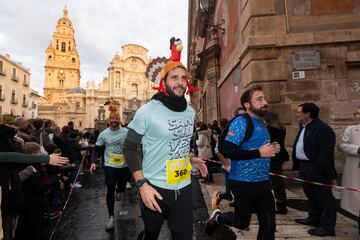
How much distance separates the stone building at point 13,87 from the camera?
3697 cm

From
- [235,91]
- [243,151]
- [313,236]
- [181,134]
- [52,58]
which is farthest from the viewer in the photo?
[52,58]

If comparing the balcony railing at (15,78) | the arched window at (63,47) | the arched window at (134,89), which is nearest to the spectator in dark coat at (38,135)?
the balcony railing at (15,78)

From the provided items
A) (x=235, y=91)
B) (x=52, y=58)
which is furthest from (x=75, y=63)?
(x=235, y=91)

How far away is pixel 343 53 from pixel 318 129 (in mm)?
3650

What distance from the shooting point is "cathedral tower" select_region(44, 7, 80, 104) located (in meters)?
80.3

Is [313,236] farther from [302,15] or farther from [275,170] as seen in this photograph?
[302,15]

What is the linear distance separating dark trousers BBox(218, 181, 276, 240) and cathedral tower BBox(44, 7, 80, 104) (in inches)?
3381

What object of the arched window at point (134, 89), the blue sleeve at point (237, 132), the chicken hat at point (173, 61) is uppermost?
the arched window at point (134, 89)

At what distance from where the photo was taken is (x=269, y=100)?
6137 millimetres

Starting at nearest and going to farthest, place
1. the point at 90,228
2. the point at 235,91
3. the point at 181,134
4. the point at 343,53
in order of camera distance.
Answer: the point at 181,134
the point at 90,228
the point at 343,53
the point at 235,91

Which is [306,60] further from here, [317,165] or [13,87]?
[13,87]

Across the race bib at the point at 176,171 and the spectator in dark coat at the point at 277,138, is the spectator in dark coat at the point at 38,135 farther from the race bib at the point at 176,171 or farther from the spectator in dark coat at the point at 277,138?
the spectator in dark coat at the point at 277,138

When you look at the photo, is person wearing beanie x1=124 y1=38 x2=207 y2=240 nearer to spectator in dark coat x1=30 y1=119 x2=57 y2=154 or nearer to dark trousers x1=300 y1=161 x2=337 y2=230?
dark trousers x1=300 y1=161 x2=337 y2=230

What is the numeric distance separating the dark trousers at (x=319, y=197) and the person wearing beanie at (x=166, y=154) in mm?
2199
